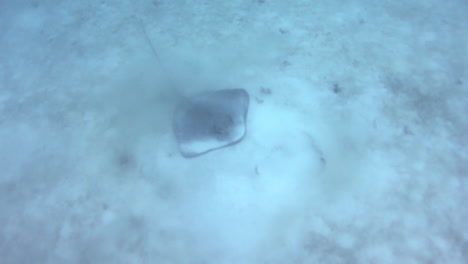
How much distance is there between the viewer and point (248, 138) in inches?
156

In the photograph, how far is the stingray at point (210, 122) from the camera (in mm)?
3662

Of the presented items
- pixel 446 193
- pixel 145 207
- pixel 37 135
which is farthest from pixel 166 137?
pixel 446 193

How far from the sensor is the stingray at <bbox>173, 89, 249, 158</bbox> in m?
3.66

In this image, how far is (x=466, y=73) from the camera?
4.36 metres

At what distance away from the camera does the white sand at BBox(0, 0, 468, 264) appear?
11.1 feet

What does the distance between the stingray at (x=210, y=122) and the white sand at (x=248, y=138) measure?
0.25 metres

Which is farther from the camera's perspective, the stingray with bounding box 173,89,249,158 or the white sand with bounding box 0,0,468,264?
the stingray with bounding box 173,89,249,158

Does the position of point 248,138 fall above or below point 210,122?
below

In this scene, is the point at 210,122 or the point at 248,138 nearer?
the point at 210,122

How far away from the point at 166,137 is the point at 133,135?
526 mm

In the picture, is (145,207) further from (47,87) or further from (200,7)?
(200,7)

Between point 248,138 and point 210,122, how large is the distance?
0.62 meters

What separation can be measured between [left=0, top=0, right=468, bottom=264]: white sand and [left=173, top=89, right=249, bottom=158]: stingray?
0.83 feet

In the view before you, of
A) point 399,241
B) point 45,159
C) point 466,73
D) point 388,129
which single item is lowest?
point 45,159
